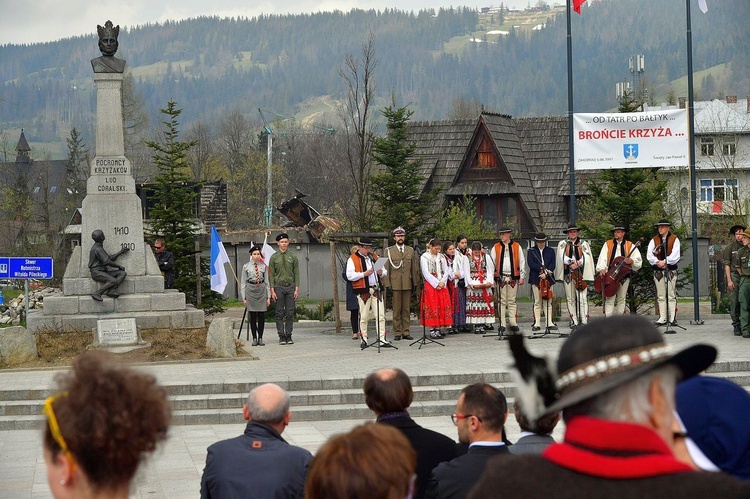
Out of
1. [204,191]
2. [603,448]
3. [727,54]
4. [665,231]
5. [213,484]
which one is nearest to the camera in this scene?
[603,448]

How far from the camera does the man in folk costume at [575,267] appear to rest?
67.5 feet

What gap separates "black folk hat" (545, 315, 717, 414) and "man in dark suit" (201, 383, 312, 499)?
10.5 ft

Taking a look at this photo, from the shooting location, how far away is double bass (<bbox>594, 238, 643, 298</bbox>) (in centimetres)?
2039

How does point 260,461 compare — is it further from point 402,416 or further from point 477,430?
point 477,430

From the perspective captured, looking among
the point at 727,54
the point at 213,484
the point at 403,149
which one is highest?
the point at 727,54

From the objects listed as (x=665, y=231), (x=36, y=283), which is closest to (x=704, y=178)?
(x=36, y=283)

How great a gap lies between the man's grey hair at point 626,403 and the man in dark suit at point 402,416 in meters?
3.40

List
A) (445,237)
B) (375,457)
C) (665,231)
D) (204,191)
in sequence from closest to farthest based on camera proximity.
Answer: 1. (375,457)
2. (665,231)
3. (445,237)
4. (204,191)

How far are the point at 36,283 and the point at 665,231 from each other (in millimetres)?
26904

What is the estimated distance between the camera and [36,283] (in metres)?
40.5

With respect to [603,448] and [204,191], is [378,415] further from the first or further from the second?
[204,191]

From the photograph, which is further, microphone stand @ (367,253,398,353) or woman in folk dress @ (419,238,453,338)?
woman in folk dress @ (419,238,453,338)

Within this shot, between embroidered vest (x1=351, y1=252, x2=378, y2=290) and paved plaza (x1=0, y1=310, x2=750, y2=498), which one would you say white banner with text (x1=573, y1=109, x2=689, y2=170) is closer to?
paved plaza (x1=0, y1=310, x2=750, y2=498)

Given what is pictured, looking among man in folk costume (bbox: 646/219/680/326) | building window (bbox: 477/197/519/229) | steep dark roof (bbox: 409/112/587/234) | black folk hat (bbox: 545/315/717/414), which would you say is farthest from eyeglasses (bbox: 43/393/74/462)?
building window (bbox: 477/197/519/229)
